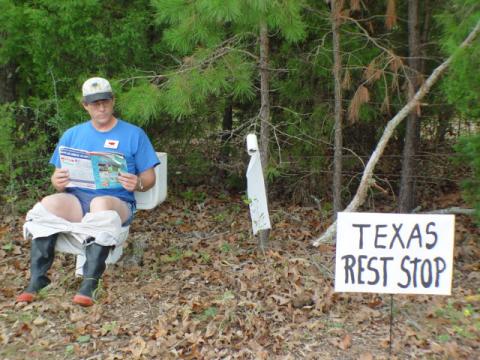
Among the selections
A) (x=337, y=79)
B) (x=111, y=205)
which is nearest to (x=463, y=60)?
(x=337, y=79)

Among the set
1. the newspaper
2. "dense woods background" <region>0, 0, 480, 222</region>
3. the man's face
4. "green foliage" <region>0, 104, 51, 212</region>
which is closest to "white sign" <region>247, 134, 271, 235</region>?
"dense woods background" <region>0, 0, 480, 222</region>

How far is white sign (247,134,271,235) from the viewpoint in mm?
4531

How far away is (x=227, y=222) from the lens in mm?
6172

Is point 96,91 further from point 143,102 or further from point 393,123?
point 393,123

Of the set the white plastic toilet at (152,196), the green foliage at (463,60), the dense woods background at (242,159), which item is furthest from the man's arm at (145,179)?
the green foliage at (463,60)

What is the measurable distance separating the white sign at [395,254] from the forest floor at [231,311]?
0.54 m

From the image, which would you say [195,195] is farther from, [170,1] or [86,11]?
[170,1]

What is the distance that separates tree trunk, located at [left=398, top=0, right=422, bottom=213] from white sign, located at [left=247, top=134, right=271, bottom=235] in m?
1.57

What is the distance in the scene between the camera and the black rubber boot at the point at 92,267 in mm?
4051

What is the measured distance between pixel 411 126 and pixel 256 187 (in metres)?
1.89

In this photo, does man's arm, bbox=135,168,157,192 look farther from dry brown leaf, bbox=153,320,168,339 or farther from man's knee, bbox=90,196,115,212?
dry brown leaf, bbox=153,320,168,339

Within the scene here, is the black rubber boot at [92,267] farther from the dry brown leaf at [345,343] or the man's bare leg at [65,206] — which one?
the dry brown leaf at [345,343]

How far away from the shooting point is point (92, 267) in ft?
13.4

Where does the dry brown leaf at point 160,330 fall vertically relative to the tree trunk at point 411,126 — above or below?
below
